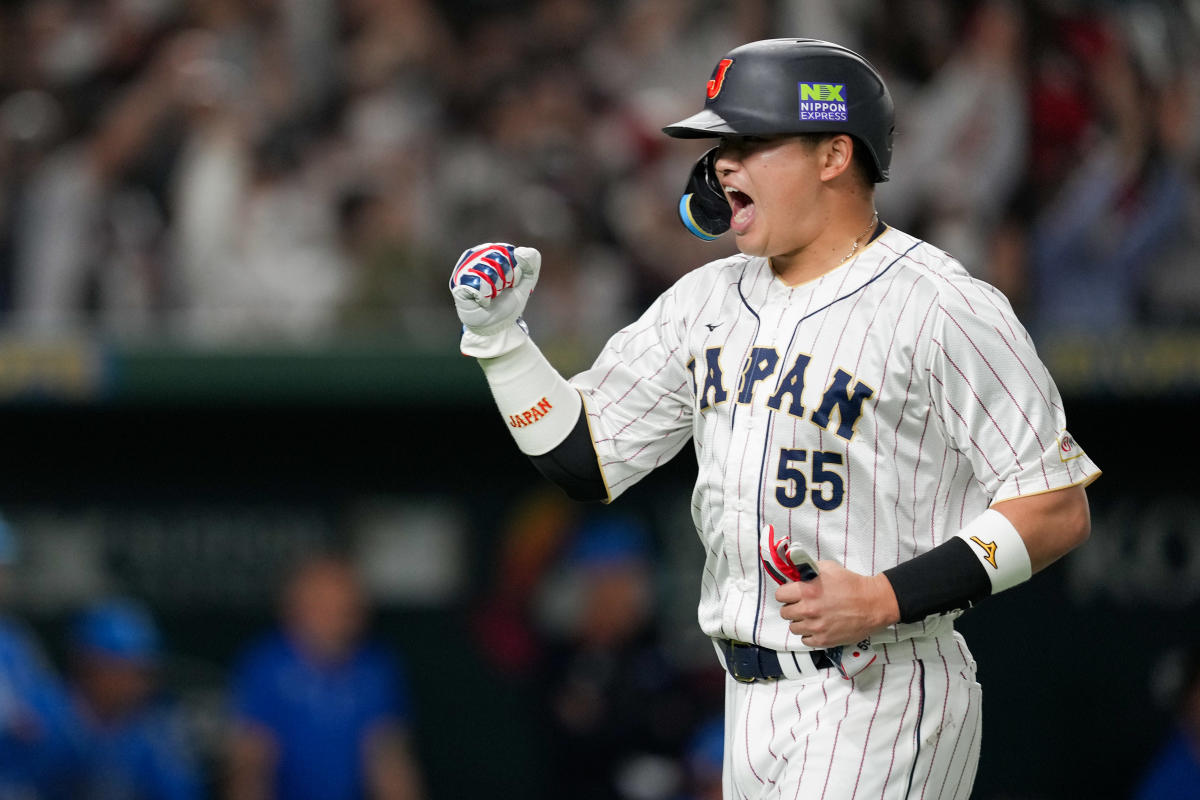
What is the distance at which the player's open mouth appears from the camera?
2.57m

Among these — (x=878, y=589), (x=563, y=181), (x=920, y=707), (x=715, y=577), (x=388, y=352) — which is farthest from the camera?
(x=563, y=181)

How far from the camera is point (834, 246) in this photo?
2.61 metres

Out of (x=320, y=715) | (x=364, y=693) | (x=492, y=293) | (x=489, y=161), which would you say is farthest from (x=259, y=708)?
(x=492, y=293)

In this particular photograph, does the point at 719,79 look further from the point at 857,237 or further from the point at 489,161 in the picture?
the point at 489,161

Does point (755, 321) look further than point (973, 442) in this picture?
Yes

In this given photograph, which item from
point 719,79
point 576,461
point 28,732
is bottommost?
point 28,732

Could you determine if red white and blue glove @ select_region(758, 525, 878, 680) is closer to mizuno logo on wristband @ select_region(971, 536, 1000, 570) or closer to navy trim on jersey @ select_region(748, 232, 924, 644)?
navy trim on jersey @ select_region(748, 232, 924, 644)

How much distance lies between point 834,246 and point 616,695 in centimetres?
350

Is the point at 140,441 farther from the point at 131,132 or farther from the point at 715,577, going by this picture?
the point at 715,577

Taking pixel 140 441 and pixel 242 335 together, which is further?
pixel 140 441

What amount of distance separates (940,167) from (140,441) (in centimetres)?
330

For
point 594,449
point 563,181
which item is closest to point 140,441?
point 563,181

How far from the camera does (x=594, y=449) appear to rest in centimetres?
277

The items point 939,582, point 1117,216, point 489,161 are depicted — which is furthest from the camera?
point 489,161
